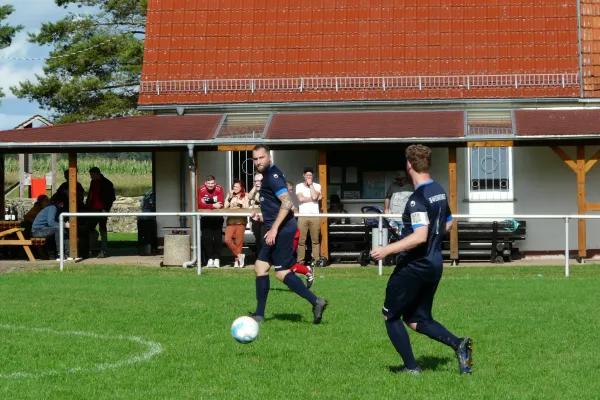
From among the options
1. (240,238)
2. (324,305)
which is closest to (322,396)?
(324,305)

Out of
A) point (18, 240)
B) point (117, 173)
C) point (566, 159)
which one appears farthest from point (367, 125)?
point (117, 173)

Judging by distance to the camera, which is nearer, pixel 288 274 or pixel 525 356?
pixel 525 356

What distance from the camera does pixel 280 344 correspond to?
10602mm

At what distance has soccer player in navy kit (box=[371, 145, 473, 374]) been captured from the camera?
8.59m

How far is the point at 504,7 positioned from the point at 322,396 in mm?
20411

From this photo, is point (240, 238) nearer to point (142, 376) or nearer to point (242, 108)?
point (242, 108)

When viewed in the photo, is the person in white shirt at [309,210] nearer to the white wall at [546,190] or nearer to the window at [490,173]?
the window at [490,173]

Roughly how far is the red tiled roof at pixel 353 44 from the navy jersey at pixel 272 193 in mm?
13672

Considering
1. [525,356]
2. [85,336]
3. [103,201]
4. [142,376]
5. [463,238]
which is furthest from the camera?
[103,201]

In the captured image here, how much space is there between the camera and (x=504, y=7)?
27.2m

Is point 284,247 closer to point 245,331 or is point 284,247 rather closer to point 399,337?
point 245,331

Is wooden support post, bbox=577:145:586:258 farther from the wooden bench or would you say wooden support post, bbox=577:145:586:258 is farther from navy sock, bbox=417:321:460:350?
navy sock, bbox=417:321:460:350

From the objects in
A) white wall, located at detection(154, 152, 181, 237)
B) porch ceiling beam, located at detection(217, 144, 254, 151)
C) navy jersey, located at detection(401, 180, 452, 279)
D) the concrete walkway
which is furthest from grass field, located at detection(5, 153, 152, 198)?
navy jersey, located at detection(401, 180, 452, 279)

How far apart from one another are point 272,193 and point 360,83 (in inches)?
560
